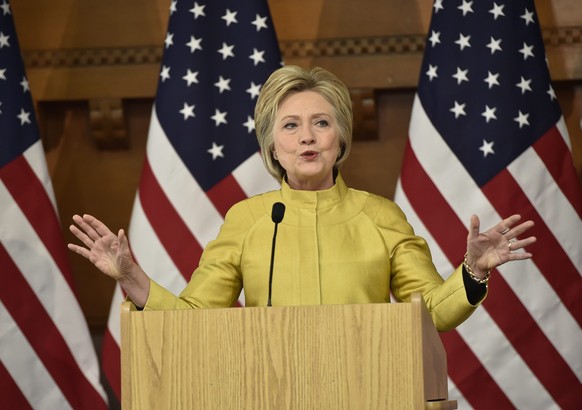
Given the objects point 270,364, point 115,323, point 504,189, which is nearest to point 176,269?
point 115,323

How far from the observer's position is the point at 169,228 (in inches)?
148

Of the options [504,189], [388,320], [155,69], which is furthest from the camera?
[155,69]

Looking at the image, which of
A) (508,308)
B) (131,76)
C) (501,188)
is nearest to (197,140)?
(131,76)

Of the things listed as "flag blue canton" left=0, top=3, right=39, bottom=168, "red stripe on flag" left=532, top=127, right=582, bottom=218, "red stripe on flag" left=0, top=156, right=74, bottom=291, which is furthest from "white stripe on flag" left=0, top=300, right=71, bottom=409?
"red stripe on flag" left=532, top=127, right=582, bottom=218

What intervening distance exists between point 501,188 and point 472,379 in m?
0.67

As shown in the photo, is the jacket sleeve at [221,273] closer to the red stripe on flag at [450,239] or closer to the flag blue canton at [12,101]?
the red stripe on flag at [450,239]

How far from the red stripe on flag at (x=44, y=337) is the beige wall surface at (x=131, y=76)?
0.40 m

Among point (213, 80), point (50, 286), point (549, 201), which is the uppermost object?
point (213, 80)

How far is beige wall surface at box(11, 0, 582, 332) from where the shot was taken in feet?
13.4

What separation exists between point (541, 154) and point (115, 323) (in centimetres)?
164

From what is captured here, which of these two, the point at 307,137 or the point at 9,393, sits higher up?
the point at 307,137

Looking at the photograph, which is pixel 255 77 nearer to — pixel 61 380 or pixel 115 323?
pixel 115 323

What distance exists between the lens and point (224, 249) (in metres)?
2.47

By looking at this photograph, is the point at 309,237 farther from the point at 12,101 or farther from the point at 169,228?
the point at 12,101
